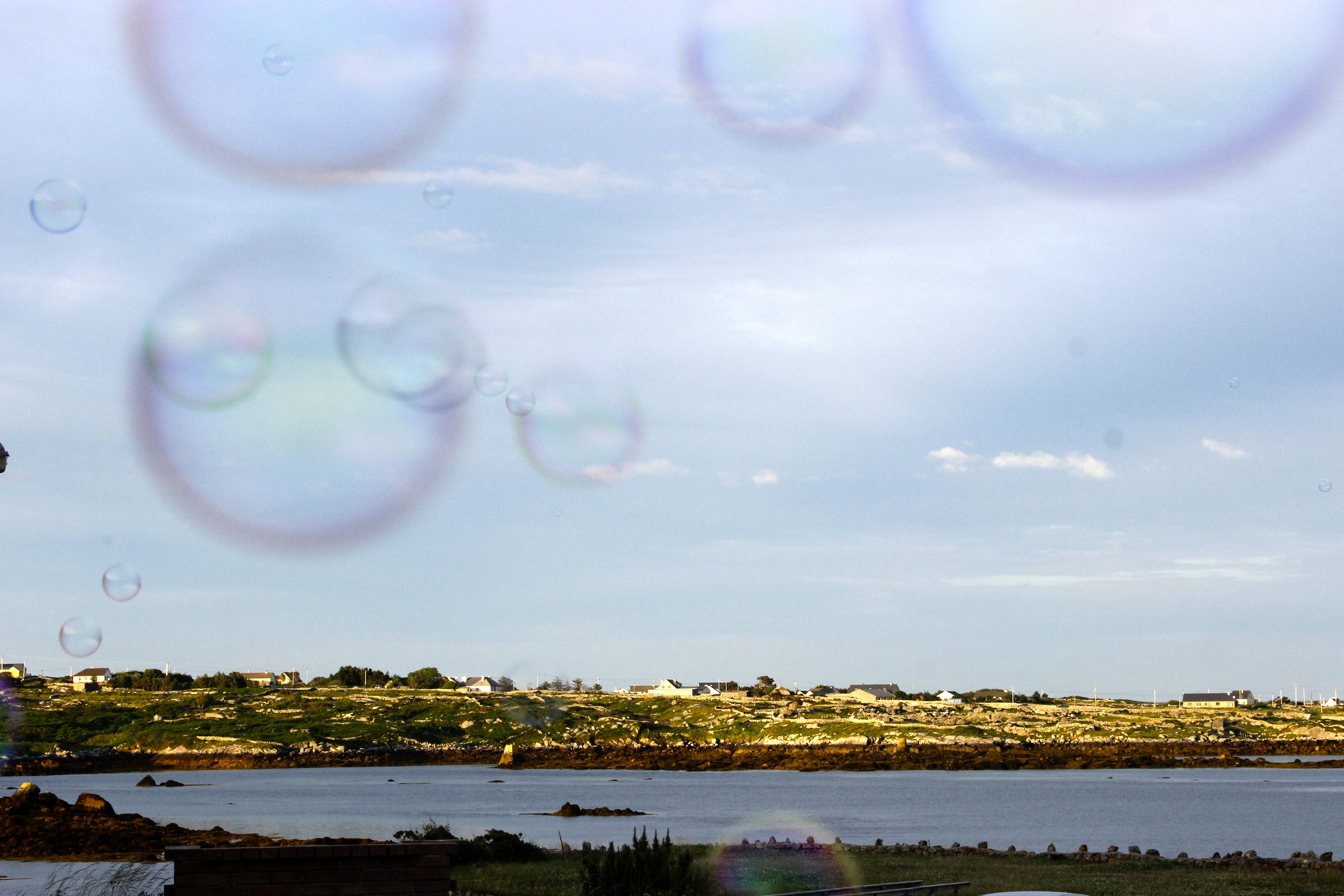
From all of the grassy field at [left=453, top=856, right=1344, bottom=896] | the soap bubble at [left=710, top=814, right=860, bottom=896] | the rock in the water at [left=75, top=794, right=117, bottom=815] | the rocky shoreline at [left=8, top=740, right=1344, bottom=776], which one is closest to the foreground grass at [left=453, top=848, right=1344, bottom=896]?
the grassy field at [left=453, top=856, right=1344, bottom=896]

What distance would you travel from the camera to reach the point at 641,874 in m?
25.7

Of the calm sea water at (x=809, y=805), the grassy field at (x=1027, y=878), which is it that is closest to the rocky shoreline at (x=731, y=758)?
the calm sea water at (x=809, y=805)

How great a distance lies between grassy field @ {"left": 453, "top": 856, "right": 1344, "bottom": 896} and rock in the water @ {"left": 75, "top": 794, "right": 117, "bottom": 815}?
1925 cm

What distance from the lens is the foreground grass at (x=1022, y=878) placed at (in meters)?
30.6

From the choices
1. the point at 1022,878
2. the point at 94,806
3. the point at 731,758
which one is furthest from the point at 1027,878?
the point at 731,758

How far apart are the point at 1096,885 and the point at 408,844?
71.4ft

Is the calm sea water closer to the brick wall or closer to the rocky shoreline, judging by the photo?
the rocky shoreline

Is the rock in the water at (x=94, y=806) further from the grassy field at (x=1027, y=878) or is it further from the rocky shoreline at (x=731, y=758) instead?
the rocky shoreline at (x=731, y=758)

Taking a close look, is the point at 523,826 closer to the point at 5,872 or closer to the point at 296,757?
the point at 5,872

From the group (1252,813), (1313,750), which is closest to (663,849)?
(1252,813)

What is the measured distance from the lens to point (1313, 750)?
193625 mm

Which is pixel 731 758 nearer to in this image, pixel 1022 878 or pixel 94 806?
pixel 94 806

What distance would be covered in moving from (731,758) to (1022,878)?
143482 millimetres

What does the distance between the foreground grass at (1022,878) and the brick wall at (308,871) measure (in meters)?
11.6
